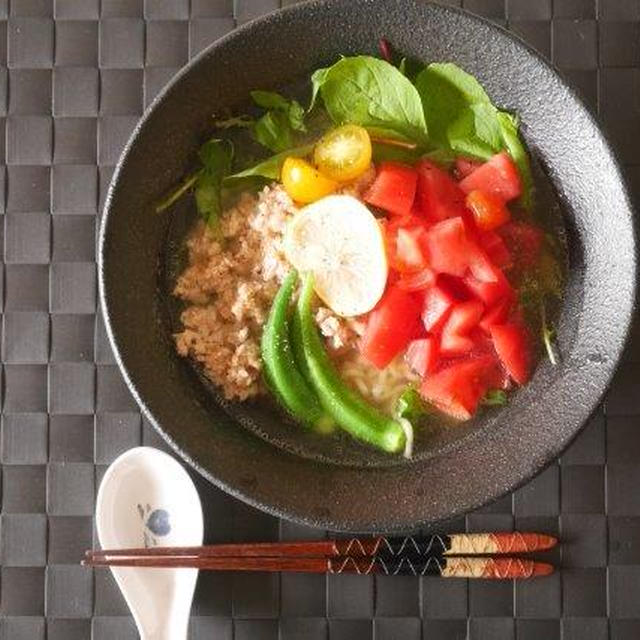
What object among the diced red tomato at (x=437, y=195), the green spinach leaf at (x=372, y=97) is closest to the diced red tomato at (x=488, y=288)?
the diced red tomato at (x=437, y=195)

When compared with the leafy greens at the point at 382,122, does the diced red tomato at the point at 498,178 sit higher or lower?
lower

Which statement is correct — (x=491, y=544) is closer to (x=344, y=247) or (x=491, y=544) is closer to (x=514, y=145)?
(x=344, y=247)

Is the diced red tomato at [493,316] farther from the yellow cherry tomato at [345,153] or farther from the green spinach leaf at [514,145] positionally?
the yellow cherry tomato at [345,153]

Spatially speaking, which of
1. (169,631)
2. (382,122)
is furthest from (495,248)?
(169,631)

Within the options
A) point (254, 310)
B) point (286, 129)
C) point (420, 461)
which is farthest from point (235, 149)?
point (420, 461)

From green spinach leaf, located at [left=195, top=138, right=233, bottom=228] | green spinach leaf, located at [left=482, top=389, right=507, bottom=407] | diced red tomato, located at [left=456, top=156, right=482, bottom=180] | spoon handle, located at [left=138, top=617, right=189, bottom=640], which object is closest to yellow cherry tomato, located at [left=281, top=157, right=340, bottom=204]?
green spinach leaf, located at [left=195, top=138, right=233, bottom=228]

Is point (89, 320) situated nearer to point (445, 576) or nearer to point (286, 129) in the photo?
point (286, 129)
